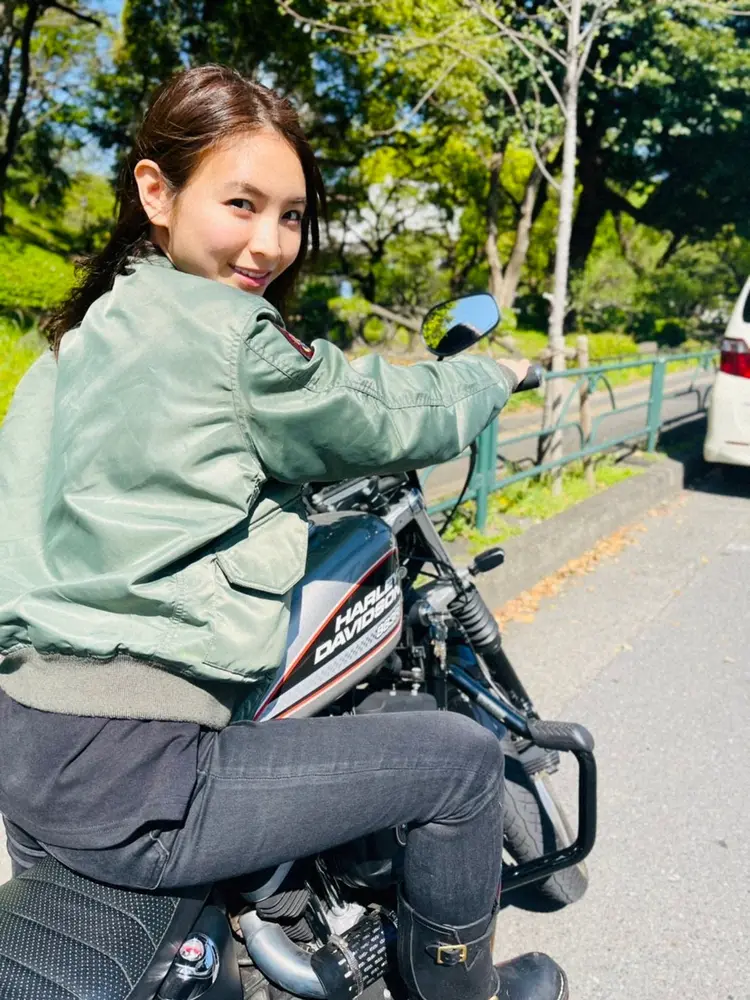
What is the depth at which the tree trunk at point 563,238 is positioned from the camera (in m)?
5.82

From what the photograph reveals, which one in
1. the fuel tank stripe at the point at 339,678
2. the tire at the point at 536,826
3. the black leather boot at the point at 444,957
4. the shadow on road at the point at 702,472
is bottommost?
the shadow on road at the point at 702,472

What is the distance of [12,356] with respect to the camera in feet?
17.7

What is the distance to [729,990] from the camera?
7.18 ft

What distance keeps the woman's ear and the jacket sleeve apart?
1.14 ft

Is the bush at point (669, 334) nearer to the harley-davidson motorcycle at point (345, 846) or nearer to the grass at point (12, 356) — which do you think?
the grass at point (12, 356)

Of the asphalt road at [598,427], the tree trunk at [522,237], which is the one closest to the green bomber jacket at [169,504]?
the asphalt road at [598,427]

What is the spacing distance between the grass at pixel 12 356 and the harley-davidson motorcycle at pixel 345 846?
2872 mm

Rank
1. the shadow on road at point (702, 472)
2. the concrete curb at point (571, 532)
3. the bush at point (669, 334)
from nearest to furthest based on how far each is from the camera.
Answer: the concrete curb at point (571, 532) → the shadow on road at point (702, 472) → the bush at point (669, 334)

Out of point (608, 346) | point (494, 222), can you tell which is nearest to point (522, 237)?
point (494, 222)

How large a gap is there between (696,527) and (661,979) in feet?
14.7

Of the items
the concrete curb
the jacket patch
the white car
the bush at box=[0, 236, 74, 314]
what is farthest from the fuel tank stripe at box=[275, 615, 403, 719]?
the bush at box=[0, 236, 74, 314]

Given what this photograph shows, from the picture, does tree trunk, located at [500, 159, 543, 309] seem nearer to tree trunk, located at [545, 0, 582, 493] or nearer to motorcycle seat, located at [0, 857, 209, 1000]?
tree trunk, located at [545, 0, 582, 493]

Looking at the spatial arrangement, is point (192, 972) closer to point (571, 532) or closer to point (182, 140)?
point (182, 140)

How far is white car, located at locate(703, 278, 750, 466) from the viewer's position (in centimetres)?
651
